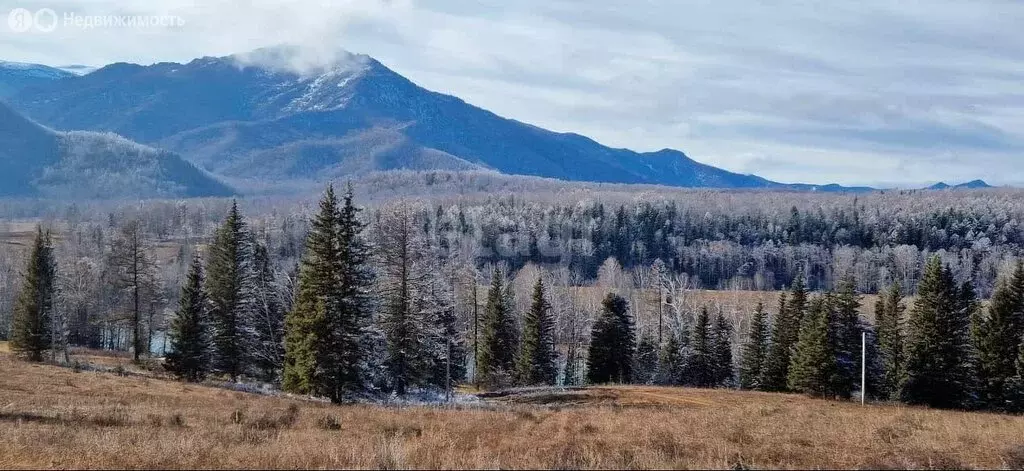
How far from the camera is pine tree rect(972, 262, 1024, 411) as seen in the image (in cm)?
4609

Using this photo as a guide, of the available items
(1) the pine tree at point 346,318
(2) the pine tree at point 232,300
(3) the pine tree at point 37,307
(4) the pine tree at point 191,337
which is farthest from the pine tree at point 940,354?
(3) the pine tree at point 37,307

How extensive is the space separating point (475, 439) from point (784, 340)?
5010 centimetres

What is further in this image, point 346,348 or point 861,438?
point 346,348

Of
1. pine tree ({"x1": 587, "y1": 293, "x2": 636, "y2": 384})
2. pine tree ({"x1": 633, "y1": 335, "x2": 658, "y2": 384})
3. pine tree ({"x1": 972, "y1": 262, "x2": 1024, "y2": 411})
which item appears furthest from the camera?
pine tree ({"x1": 633, "y1": 335, "x2": 658, "y2": 384})

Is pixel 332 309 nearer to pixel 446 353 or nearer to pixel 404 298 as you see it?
pixel 404 298

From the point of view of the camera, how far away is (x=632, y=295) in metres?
124

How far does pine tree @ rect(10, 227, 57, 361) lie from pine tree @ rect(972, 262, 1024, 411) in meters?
65.4

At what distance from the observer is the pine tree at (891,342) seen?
5319 centimetres

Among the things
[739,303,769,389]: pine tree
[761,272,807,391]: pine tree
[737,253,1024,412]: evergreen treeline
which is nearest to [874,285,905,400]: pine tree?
[737,253,1024,412]: evergreen treeline

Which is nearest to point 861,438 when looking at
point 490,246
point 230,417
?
point 230,417

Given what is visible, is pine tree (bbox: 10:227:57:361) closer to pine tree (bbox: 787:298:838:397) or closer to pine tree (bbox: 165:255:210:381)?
pine tree (bbox: 165:255:210:381)

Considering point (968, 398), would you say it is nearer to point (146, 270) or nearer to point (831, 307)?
point (831, 307)

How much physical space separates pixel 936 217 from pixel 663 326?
130 meters

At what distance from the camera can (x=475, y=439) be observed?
51.5ft
